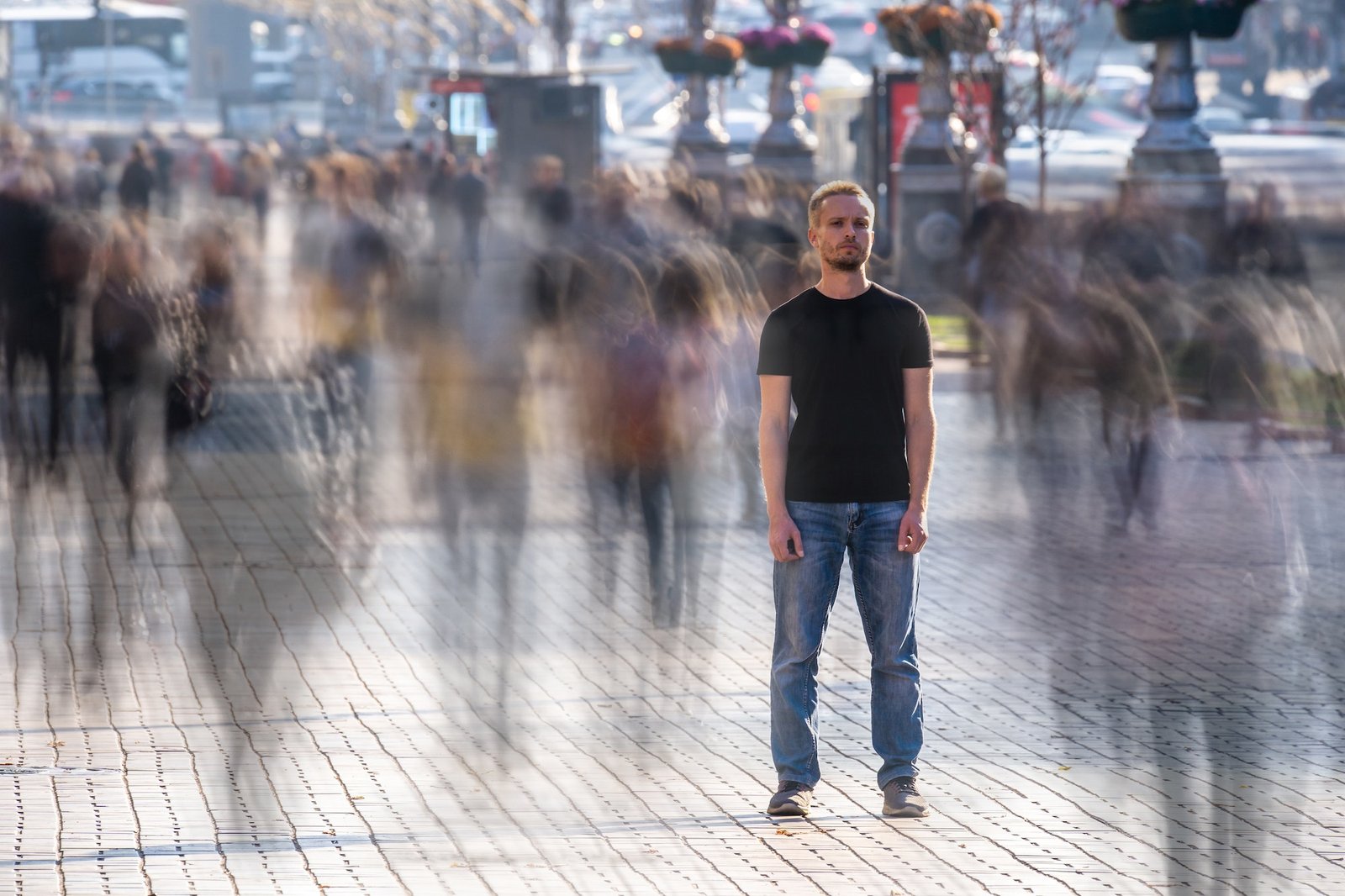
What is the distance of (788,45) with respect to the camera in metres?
31.4

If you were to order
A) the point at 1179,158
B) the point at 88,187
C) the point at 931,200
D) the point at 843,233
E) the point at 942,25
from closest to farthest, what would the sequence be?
1. the point at 843,233
2. the point at 1179,158
3. the point at 942,25
4. the point at 931,200
5. the point at 88,187

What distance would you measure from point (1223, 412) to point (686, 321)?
7451 millimetres

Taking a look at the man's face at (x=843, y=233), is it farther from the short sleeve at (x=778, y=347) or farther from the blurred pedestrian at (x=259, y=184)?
the blurred pedestrian at (x=259, y=184)

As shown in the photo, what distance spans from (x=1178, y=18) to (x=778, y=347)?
48.7 feet

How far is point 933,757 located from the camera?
23.4 feet

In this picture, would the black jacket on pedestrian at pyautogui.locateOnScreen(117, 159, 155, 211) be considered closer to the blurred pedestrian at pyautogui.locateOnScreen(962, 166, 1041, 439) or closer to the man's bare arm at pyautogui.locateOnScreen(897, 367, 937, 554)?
the blurred pedestrian at pyautogui.locateOnScreen(962, 166, 1041, 439)

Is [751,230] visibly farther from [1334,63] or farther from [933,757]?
[1334,63]

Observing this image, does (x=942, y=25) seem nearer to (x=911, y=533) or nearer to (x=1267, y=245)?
(x=1267, y=245)

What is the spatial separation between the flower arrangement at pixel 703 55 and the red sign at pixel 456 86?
16.7 ft

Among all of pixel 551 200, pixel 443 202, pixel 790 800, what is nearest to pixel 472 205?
pixel 443 202

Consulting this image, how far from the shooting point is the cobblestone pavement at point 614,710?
5840mm

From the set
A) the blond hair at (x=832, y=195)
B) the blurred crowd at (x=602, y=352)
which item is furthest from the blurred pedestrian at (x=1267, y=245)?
the blond hair at (x=832, y=195)

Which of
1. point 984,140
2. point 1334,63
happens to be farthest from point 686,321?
point 1334,63

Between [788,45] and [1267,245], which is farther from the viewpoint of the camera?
[788,45]
